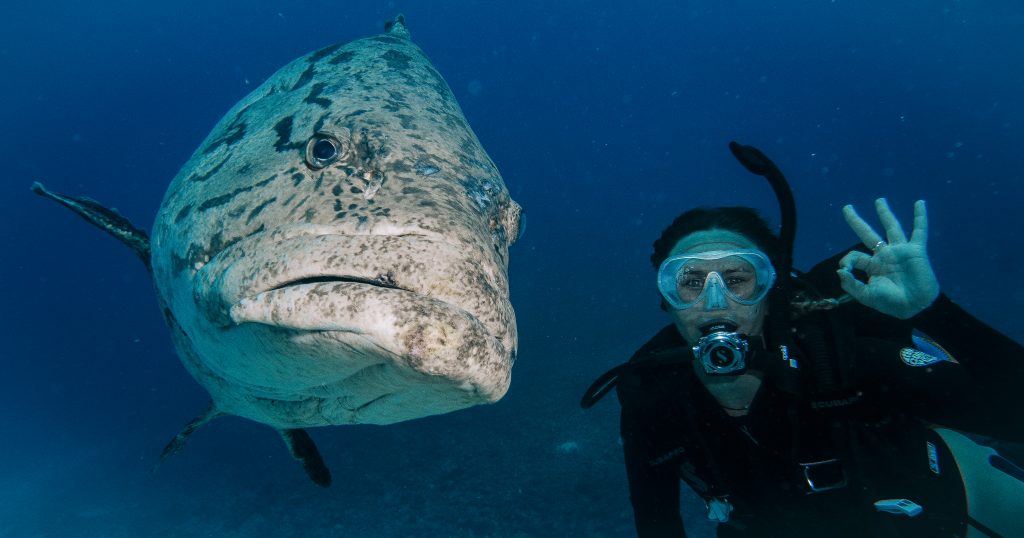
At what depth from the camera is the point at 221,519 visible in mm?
12656

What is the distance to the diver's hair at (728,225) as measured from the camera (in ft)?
12.4

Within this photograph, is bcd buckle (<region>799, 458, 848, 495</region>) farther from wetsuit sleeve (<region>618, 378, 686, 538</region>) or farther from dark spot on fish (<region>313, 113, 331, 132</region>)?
dark spot on fish (<region>313, 113, 331, 132</region>)

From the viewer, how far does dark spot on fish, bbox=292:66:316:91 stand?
3820 mm

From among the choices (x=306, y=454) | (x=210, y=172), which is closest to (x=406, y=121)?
(x=210, y=172)

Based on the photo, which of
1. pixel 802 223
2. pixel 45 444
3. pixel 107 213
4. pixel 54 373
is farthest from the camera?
pixel 802 223

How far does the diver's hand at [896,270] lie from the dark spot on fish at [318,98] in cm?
317

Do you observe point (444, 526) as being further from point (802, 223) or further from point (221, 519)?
point (802, 223)

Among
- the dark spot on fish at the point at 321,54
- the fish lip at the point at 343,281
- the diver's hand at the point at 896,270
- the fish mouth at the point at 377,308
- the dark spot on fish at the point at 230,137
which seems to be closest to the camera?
the fish mouth at the point at 377,308

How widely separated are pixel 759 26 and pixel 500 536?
9951cm

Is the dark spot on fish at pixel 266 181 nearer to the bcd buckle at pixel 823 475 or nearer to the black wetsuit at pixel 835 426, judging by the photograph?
the black wetsuit at pixel 835 426

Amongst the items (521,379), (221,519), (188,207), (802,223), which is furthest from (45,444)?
(802,223)

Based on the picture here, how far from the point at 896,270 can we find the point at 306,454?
5603 millimetres

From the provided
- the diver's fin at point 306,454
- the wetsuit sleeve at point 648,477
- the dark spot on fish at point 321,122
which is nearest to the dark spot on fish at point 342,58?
the dark spot on fish at point 321,122

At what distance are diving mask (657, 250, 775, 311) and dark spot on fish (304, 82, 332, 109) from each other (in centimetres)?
246
